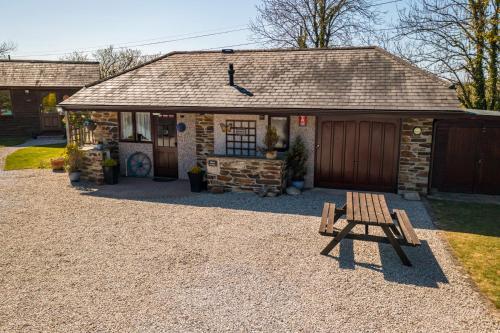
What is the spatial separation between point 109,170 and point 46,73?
1399 centimetres

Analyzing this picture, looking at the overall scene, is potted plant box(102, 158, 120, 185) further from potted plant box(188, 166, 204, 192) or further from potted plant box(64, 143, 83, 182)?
potted plant box(188, 166, 204, 192)

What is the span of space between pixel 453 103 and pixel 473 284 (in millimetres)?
5619

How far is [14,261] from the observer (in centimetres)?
653

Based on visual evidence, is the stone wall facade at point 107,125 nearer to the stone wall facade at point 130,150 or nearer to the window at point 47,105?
the stone wall facade at point 130,150

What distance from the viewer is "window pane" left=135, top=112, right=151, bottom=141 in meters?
13.0

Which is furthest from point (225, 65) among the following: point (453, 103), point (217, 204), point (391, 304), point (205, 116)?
point (391, 304)

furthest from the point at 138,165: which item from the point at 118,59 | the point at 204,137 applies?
the point at 118,59

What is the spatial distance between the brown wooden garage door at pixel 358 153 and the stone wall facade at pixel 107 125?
A: 7.02 metres

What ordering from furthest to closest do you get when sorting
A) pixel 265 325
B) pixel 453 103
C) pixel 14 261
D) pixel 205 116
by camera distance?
pixel 205 116, pixel 453 103, pixel 14 261, pixel 265 325

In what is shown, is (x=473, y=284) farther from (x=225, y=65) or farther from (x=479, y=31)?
(x=479, y=31)

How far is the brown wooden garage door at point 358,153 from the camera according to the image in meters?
10.7

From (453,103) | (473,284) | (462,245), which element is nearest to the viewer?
(473,284)

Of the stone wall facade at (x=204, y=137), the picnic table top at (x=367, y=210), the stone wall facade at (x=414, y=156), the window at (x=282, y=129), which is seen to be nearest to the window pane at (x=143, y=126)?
the stone wall facade at (x=204, y=137)

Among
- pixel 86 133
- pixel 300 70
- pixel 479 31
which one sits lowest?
pixel 86 133
